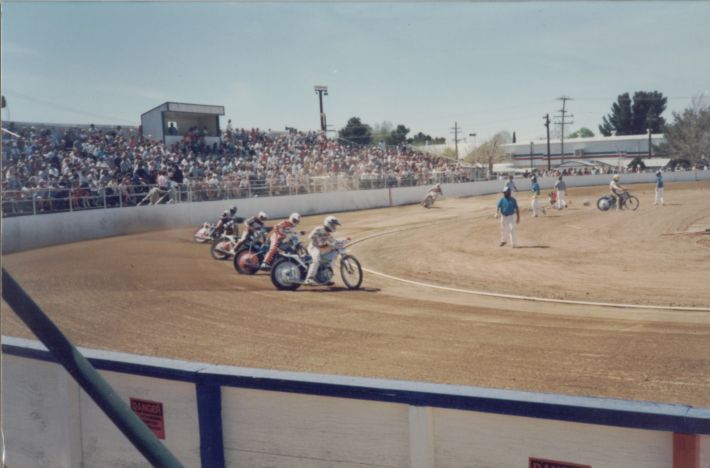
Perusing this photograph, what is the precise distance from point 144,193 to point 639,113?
18.3 metres

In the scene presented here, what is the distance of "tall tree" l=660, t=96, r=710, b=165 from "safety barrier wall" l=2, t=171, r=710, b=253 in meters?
16.0

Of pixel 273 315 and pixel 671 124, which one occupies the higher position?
pixel 671 124

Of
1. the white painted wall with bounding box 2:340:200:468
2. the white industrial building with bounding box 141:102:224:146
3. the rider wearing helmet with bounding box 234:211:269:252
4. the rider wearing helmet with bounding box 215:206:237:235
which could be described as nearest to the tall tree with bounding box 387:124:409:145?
the white industrial building with bounding box 141:102:224:146

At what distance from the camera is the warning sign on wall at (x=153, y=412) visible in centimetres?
396

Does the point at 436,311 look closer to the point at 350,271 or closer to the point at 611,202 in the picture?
the point at 350,271

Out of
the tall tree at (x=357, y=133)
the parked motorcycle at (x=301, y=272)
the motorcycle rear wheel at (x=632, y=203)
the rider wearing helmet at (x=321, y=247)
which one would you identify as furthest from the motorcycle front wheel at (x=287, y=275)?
the motorcycle rear wheel at (x=632, y=203)

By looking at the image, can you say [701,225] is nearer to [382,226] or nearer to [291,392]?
[382,226]

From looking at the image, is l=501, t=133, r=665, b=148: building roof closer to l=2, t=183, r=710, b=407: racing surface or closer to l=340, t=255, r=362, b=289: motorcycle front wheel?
l=2, t=183, r=710, b=407: racing surface

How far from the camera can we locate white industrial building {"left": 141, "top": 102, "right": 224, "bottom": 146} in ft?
84.0

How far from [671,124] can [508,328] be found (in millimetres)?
13598

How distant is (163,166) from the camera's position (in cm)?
2569

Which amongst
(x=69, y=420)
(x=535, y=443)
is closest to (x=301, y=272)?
(x=69, y=420)

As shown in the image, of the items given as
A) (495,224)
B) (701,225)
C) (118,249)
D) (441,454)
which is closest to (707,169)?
(701,225)

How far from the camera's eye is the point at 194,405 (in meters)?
3.80
